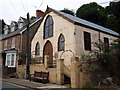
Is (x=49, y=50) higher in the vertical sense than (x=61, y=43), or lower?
lower

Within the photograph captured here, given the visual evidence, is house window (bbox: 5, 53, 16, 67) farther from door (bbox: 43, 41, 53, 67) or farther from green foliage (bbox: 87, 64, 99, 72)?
green foliage (bbox: 87, 64, 99, 72)

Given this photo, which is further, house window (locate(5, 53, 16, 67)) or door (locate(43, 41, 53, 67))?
house window (locate(5, 53, 16, 67))

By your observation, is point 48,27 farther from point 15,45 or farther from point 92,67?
point 92,67

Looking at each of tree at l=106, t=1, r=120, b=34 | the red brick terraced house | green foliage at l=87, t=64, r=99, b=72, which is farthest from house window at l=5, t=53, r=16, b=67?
tree at l=106, t=1, r=120, b=34

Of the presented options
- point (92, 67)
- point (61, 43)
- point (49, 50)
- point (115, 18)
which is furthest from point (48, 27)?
point (115, 18)

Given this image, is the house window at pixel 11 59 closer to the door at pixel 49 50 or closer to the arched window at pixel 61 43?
the door at pixel 49 50

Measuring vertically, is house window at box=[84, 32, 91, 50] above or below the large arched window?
below

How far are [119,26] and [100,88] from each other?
24.4 meters

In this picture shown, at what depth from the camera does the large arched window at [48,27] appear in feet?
62.6

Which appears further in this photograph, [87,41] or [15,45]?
[15,45]

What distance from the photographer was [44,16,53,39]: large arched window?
19081 mm

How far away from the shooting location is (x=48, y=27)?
19.7 meters

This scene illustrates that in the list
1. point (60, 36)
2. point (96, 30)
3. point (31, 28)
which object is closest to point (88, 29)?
point (96, 30)

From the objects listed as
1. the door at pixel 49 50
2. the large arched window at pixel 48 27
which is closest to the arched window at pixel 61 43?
the door at pixel 49 50
